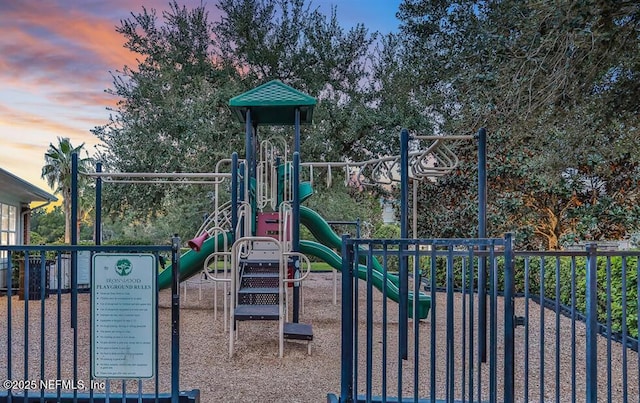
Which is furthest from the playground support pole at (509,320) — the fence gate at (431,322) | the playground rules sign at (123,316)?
the playground rules sign at (123,316)

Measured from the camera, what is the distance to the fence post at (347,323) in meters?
2.77

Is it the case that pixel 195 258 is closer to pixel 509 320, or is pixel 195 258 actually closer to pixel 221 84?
pixel 509 320

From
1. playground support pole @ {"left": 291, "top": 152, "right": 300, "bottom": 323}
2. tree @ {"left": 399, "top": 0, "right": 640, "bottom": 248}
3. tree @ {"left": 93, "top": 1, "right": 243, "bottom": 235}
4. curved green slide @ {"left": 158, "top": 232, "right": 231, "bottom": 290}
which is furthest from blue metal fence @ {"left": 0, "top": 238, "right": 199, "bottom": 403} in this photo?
tree @ {"left": 399, "top": 0, "right": 640, "bottom": 248}

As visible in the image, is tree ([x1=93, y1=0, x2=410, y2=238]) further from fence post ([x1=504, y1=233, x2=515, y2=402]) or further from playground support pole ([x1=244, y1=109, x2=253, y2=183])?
fence post ([x1=504, y1=233, x2=515, y2=402])

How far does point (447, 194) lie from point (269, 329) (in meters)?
7.61

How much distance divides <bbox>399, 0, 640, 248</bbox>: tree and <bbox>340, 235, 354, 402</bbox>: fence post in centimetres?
293

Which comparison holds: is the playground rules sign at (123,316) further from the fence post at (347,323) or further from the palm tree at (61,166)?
the palm tree at (61,166)

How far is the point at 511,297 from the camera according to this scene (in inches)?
102

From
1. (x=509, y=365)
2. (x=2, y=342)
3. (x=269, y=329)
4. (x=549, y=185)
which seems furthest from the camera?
(x=549, y=185)

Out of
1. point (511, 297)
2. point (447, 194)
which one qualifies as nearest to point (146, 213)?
point (447, 194)

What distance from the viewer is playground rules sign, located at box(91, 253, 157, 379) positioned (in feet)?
8.81

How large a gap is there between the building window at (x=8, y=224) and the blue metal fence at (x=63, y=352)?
2.76 m

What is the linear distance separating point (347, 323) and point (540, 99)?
3.53 meters

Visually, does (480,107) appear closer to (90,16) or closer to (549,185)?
(549,185)
